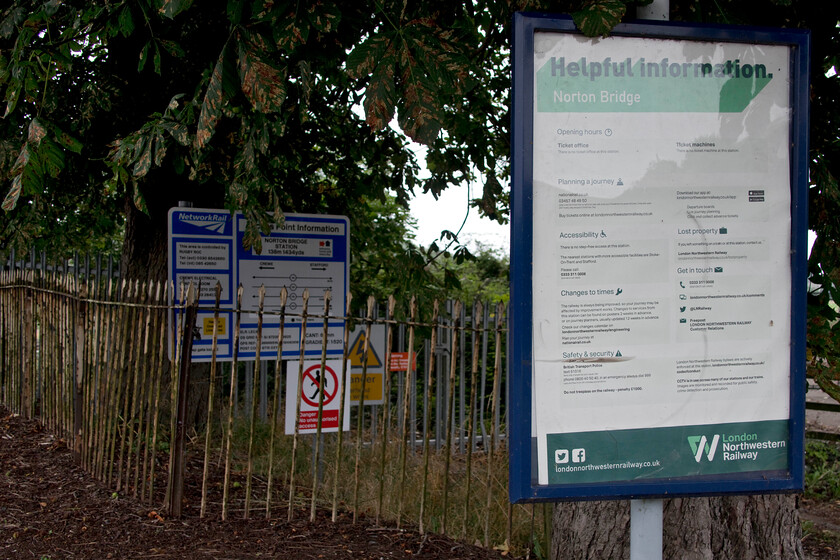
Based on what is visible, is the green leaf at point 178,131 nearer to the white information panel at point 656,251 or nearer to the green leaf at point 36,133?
the green leaf at point 36,133

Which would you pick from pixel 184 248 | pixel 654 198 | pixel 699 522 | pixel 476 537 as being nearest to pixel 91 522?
pixel 184 248

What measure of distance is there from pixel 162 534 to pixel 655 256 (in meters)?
3.58

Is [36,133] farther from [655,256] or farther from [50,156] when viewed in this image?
[655,256]

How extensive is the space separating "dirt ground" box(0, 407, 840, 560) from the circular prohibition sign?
745mm

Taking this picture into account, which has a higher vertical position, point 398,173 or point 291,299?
point 398,173

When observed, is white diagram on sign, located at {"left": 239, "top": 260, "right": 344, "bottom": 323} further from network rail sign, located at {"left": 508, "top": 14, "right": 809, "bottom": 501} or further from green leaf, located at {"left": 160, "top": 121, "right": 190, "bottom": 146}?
network rail sign, located at {"left": 508, "top": 14, "right": 809, "bottom": 501}

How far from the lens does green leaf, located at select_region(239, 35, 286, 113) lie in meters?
2.82

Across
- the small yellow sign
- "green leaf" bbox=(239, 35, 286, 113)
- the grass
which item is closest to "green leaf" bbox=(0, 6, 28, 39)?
"green leaf" bbox=(239, 35, 286, 113)

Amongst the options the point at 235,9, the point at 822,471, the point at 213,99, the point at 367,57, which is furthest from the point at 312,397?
the point at 822,471

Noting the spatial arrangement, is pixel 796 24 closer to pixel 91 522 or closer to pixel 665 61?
pixel 665 61

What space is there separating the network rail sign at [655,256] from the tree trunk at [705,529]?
1586 mm

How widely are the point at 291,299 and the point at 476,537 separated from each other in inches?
82.6

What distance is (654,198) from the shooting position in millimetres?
2023

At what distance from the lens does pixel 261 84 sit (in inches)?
111
